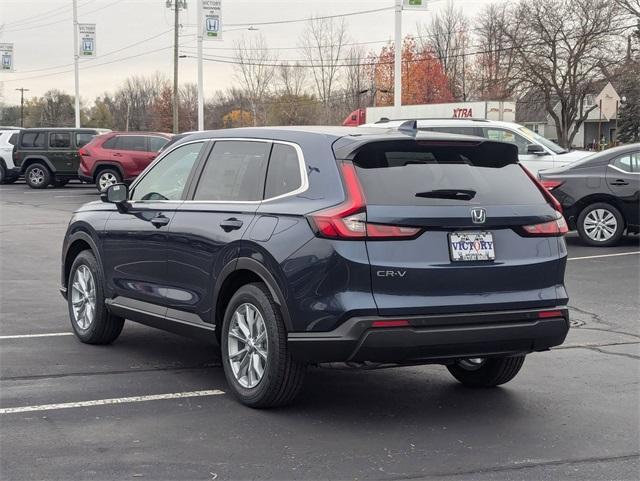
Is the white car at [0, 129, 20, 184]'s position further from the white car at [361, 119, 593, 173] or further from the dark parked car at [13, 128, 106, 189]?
the white car at [361, 119, 593, 173]

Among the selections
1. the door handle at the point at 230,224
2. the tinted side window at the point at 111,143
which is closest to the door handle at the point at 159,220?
the door handle at the point at 230,224

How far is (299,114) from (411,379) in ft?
224

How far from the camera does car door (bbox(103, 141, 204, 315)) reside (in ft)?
22.2

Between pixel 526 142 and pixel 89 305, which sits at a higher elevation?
pixel 526 142

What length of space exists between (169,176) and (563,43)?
58.5 meters

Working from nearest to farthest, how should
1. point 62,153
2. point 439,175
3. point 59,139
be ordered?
point 439,175 → point 59,139 → point 62,153

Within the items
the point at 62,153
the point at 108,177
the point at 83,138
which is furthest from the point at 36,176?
the point at 108,177

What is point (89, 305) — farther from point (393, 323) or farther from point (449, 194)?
point (449, 194)

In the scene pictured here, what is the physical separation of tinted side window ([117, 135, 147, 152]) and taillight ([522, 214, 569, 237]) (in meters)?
23.0

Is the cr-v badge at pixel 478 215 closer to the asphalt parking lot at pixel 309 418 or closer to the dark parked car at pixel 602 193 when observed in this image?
the asphalt parking lot at pixel 309 418

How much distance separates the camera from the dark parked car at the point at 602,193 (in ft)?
48.1

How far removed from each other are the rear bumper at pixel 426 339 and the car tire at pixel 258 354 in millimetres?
155

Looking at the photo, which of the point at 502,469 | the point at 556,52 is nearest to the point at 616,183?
the point at 502,469

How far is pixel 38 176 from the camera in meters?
32.0
